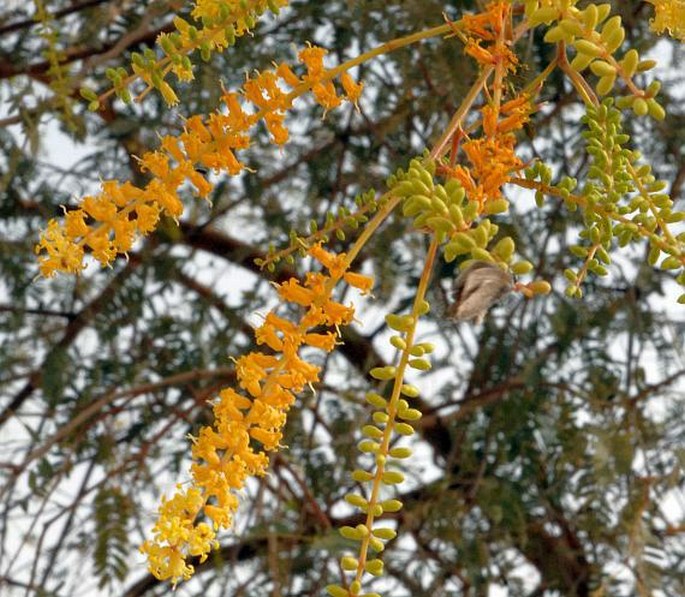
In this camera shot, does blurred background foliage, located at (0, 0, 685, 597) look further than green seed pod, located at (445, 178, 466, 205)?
Yes

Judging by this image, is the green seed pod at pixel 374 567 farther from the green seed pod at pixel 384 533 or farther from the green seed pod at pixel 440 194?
the green seed pod at pixel 440 194

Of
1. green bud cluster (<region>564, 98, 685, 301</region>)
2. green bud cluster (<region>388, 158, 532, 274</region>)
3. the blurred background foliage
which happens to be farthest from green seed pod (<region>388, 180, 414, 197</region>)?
the blurred background foliage

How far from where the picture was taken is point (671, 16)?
58cm

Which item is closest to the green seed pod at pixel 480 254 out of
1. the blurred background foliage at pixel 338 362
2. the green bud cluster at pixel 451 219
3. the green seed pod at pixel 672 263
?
the green bud cluster at pixel 451 219

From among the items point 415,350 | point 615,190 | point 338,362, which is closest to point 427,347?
point 415,350

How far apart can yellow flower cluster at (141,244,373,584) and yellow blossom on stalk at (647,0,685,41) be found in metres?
0.17

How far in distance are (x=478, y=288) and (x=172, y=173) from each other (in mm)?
158

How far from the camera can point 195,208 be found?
65.3 inches

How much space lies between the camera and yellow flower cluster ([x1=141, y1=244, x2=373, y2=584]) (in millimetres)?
522

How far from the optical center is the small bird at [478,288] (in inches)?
18.9

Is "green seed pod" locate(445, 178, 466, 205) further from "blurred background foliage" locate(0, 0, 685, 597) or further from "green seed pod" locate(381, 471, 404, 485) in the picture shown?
"blurred background foliage" locate(0, 0, 685, 597)

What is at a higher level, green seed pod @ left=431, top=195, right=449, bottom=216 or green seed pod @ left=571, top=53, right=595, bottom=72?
green seed pod @ left=571, top=53, right=595, bottom=72

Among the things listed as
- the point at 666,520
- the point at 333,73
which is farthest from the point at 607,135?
the point at 666,520

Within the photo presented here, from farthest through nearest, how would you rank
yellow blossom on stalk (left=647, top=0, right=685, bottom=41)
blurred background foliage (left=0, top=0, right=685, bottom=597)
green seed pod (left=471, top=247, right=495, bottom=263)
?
1. blurred background foliage (left=0, top=0, right=685, bottom=597)
2. yellow blossom on stalk (left=647, top=0, right=685, bottom=41)
3. green seed pod (left=471, top=247, right=495, bottom=263)
